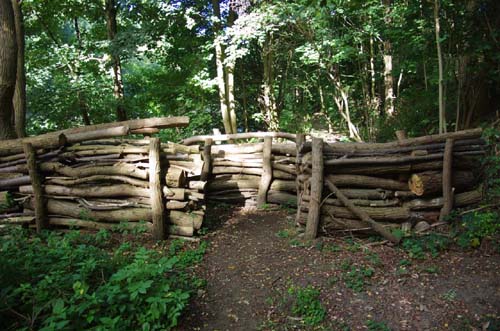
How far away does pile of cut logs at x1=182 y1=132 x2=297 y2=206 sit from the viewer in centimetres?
669

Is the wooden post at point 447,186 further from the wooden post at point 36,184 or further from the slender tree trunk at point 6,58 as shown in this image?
the slender tree trunk at point 6,58

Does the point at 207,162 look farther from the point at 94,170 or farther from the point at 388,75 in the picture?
the point at 388,75

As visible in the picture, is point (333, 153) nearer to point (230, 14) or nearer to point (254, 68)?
point (230, 14)

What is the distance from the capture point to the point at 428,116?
802cm

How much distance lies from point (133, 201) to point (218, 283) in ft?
6.98

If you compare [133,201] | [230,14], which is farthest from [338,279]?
[230,14]

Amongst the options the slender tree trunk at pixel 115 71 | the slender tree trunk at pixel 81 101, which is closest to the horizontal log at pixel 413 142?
the slender tree trunk at pixel 115 71

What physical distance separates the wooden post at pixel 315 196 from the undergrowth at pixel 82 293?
6.43ft

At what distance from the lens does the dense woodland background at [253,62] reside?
20.4 ft

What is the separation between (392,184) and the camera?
15.9 ft

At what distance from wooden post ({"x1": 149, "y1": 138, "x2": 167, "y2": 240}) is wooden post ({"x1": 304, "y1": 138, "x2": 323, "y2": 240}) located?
217 cm

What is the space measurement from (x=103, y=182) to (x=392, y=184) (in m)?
4.55

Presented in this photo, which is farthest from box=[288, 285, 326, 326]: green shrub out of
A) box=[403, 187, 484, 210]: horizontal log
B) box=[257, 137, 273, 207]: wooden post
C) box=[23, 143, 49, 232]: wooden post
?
box=[23, 143, 49, 232]: wooden post

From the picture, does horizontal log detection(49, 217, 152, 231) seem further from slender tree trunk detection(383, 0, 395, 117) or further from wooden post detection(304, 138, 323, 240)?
slender tree trunk detection(383, 0, 395, 117)
